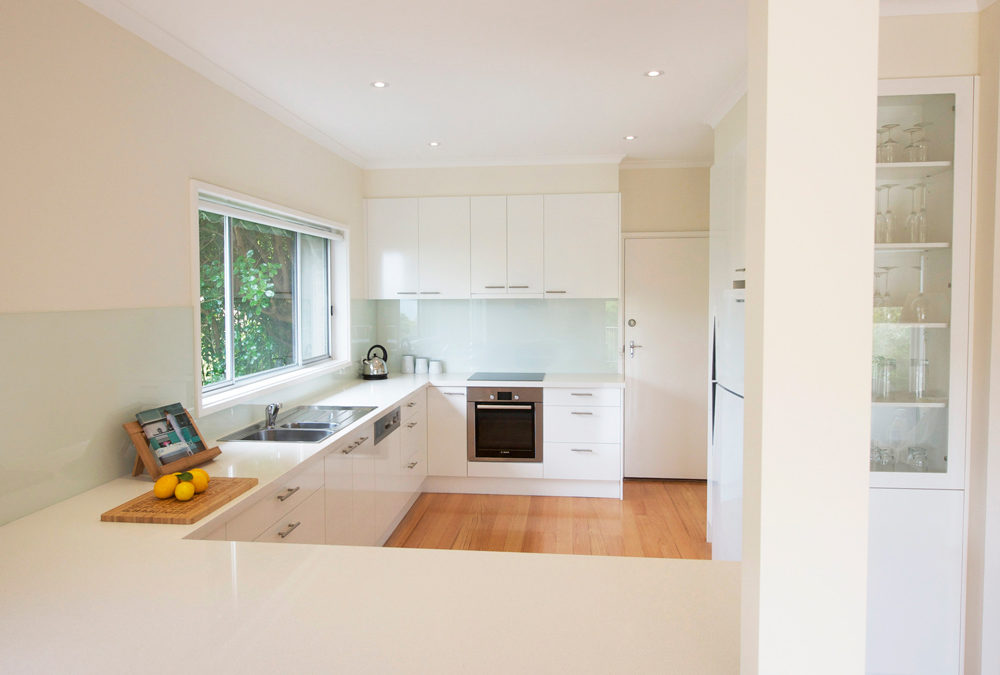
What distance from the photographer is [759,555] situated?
732 mm

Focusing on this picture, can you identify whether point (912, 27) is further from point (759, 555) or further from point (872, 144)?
point (759, 555)

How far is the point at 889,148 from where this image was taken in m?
2.23

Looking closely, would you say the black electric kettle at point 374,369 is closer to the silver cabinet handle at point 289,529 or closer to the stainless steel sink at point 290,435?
the stainless steel sink at point 290,435

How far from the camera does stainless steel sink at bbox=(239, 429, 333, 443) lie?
2908 mm

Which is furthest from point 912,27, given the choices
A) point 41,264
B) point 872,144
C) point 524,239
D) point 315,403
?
point 315,403

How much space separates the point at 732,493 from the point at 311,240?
3.17 metres

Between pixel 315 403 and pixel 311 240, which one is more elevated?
pixel 311 240

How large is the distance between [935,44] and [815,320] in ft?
7.43

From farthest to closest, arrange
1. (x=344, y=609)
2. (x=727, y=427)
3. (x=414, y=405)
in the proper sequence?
(x=414, y=405), (x=727, y=427), (x=344, y=609)

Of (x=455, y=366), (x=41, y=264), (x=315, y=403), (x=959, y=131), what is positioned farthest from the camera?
(x=455, y=366)

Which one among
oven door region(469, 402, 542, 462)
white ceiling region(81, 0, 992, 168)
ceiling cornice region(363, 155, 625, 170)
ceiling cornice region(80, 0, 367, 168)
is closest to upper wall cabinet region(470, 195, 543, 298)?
ceiling cornice region(363, 155, 625, 170)

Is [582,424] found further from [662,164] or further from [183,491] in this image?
[183,491]

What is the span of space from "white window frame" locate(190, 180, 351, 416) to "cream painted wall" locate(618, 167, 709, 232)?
7.68 feet

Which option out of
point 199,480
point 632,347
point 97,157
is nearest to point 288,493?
point 199,480
